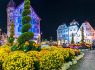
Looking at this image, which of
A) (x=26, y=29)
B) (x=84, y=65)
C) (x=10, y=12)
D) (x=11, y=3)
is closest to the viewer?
(x=84, y=65)

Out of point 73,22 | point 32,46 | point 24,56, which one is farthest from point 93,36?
point 24,56

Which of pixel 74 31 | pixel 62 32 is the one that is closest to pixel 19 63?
pixel 62 32

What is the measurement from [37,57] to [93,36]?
34713mm

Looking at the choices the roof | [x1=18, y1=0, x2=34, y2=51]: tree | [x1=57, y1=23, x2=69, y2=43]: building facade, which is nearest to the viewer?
[x1=18, y1=0, x2=34, y2=51]: tree

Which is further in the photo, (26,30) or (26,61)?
(26,30)

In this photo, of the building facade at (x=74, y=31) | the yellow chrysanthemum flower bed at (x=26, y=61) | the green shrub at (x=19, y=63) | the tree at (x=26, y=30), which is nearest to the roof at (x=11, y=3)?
the building facade at (x=74, y=31)

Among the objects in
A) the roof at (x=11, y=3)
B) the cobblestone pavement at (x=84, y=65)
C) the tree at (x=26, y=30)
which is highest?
the roof at (x=11, y=3)

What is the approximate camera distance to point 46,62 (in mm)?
13133

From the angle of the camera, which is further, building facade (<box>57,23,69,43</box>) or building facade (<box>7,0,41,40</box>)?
building facade (<box>57,23,69,43</box>)

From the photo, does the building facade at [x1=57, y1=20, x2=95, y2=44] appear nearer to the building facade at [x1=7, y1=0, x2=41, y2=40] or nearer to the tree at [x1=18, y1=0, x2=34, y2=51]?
the building facade at [x1=7, y1=0, x2=41, y2=40]

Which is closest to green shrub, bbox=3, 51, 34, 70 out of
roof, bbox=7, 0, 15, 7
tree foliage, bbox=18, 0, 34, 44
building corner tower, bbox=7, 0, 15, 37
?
tree foliage, bbox=18, 0, 34, 44

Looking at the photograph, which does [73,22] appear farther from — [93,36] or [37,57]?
[37,57]

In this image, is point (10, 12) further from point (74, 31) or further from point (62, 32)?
point (74, 31)

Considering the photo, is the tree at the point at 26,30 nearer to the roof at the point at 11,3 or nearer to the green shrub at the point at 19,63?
the green shrub at the point at 19,63
